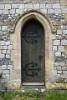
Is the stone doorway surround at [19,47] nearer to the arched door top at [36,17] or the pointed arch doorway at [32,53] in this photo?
the arched door top at [36,17]

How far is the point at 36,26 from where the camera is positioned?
1130 centimetres

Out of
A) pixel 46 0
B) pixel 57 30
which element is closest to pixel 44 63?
pixel 57 30

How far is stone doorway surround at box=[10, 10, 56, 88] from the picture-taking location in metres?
10.9

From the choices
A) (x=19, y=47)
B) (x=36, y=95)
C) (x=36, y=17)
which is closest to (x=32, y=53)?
(x=19, y=47)

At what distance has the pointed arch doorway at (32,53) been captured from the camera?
11.2m

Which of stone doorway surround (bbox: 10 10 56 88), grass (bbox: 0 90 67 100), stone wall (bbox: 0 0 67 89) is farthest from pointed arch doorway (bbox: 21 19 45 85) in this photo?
grass (bbox: 0 90 67 100)

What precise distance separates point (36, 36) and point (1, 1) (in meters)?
1.57

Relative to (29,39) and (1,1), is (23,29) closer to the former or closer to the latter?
(29,39)

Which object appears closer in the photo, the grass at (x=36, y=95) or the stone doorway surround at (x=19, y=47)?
the grass at (x=36, y=95)

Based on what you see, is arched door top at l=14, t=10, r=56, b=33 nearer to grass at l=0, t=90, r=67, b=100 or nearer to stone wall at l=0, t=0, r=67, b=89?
stone wall at l=0, t=0, r=67, b=89

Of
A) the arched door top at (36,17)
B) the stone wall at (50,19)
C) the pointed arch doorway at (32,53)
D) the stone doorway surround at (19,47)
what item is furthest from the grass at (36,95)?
the arched door top at (36,17)

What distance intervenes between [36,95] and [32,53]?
144cm

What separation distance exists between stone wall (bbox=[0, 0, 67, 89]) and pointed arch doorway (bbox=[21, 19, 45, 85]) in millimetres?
490

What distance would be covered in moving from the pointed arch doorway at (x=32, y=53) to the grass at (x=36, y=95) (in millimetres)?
640
